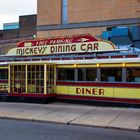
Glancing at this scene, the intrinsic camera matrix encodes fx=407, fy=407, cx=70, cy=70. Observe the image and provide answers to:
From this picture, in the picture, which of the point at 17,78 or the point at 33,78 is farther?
the point at 17,78

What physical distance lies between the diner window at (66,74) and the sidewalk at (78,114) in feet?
4.90

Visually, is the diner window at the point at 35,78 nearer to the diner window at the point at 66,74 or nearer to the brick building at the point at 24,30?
the diner window at the point at 66,74

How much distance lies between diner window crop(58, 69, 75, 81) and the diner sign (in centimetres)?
116

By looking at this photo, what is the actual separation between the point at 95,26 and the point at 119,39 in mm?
8731

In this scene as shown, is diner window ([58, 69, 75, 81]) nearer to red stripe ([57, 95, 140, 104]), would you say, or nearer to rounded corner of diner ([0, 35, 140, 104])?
rounded corner of diner ([0, 35, 140, 104])

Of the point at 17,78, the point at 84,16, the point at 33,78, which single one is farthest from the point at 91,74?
the point at 84,16

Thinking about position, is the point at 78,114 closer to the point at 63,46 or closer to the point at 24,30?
the point at 63,46

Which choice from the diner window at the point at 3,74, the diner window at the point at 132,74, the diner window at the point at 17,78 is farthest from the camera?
the diner window at the point at 3,74

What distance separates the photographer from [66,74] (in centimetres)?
2214

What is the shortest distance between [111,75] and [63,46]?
3.92 m

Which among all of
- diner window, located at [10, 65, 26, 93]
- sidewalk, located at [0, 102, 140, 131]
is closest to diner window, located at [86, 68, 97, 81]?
sidewalk, located at [0, 102, 140, 131]

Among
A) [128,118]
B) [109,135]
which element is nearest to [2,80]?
[128,118]

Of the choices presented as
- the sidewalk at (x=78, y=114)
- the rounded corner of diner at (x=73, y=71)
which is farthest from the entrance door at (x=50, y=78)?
the sidewalk at (x=78, y=114)

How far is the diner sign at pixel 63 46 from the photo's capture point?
21406 mm
